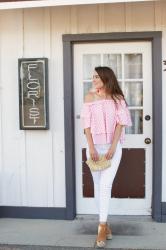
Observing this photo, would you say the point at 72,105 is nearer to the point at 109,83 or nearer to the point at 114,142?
the point at 109,83

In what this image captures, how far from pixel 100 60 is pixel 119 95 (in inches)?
41.7

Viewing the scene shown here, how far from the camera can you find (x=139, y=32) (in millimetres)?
5363

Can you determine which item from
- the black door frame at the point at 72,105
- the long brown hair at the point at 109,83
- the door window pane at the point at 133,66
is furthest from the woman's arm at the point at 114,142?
the door window pane at the point at 133,66

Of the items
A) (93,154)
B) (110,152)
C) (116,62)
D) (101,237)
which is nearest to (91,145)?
(93,154)

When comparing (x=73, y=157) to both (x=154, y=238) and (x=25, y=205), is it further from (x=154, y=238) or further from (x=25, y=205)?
(x=154, y=238)

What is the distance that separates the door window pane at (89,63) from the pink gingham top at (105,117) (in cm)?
106

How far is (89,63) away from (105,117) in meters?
1.21

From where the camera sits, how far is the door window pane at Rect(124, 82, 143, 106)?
5559mm

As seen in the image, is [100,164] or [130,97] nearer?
[100,164]

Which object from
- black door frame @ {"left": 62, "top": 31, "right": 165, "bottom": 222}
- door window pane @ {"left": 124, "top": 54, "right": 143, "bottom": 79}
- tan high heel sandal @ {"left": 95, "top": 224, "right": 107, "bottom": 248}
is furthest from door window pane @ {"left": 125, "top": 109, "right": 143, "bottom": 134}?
tan high heel sandal @ {"left": 95, "top": 224, "right": 107, "bottom": 248}

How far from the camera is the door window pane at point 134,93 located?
5.56 m

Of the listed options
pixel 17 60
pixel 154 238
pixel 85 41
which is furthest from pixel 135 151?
pixel 17 60

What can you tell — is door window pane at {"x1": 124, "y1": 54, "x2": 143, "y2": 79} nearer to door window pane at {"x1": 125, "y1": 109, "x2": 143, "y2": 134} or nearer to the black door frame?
the black door frame

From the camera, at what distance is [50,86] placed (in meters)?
5.59
